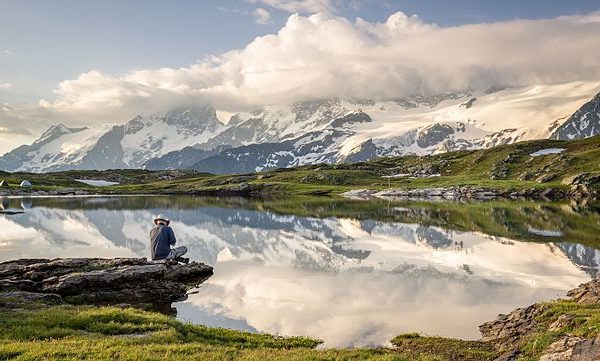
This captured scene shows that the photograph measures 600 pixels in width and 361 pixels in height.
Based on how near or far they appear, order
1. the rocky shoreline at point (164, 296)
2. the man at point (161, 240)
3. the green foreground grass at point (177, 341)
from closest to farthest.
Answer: the green foreground grass at point (177, 341) → the rocky shoreline at point (164, 296) → the man at point (161, 240)

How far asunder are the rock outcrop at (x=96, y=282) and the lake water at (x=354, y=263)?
8.47ft

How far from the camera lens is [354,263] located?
53.4 m

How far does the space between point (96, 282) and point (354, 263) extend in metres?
26.8

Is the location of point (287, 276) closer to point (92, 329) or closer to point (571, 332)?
point (92, 329)

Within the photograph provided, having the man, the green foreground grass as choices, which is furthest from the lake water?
the man

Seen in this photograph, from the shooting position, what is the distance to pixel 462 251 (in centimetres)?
6138

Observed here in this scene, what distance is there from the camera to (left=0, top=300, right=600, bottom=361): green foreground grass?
19.4 meters

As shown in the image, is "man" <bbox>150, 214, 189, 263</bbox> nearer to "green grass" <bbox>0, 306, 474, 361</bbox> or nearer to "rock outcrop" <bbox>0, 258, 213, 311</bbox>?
"rock outcrop" <bbox>0, 258, 213, 311</bbox>

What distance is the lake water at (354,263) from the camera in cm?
3216

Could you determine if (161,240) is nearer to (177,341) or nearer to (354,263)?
(354,263)

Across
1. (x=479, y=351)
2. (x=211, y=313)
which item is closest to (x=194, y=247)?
(x=211, y=313)

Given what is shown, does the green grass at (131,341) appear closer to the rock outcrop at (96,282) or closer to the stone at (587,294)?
the rock outcrop at (96,282)

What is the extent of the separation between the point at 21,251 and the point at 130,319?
Answer: 127ft

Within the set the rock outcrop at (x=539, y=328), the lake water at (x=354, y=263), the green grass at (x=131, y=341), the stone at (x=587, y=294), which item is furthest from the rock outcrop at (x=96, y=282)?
the stone at (x=587, y=294)
